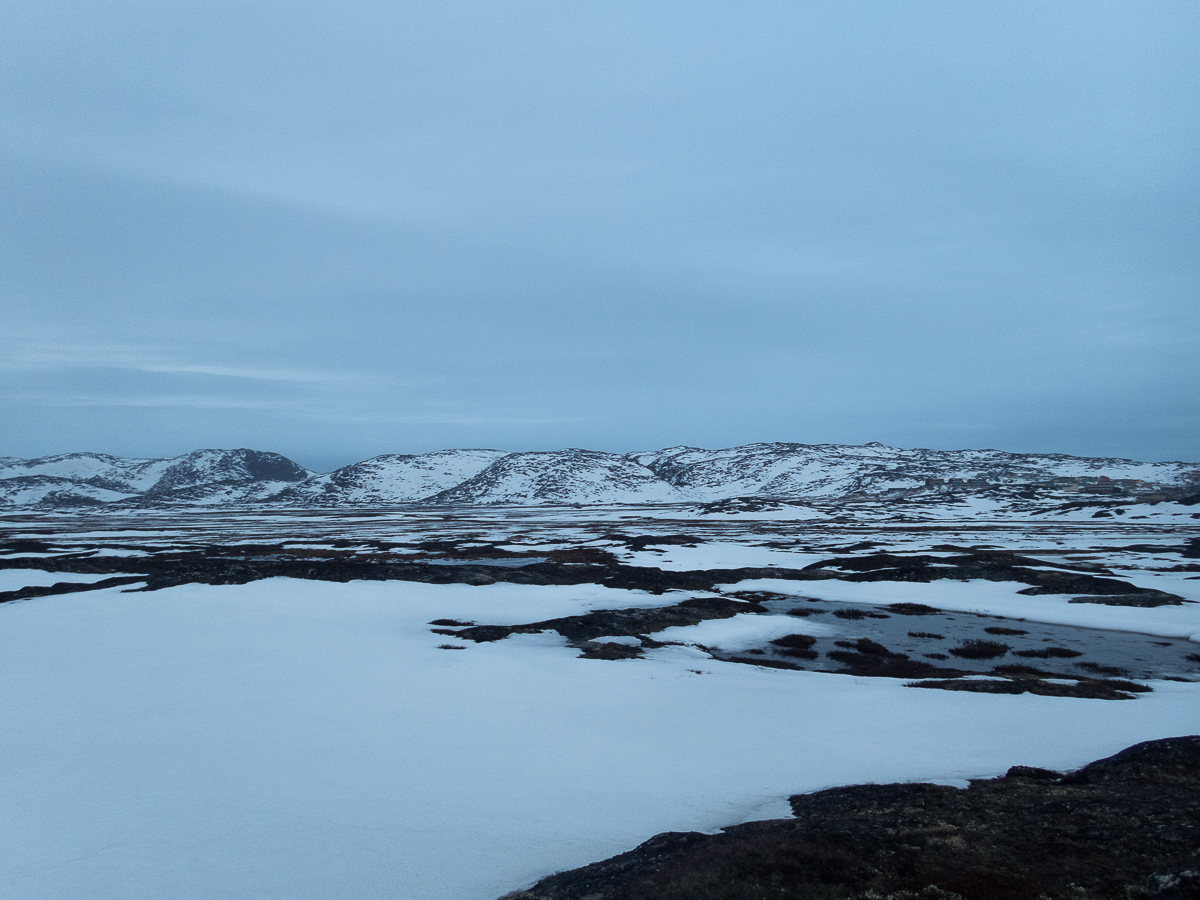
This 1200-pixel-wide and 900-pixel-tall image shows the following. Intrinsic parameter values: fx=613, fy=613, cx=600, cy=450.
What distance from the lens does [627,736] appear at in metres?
14.1

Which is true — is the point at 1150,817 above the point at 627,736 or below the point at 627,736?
above

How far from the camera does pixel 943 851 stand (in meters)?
7.69

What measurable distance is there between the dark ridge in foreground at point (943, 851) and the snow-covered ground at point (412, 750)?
125cm

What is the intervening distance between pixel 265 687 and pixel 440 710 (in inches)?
217

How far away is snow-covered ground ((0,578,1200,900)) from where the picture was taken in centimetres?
904

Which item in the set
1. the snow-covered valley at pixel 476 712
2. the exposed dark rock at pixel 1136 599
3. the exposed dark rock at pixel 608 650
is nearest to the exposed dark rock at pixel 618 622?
the snow-covered valley at pixel 476 712

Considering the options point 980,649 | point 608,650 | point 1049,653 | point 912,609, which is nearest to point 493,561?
point 608,650

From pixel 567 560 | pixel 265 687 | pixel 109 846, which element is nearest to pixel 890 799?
pixel 109 846

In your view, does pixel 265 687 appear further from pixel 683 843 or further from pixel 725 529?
pixel 725 529

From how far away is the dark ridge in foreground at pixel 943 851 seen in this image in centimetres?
680

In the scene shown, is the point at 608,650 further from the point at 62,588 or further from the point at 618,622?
the point at 62,588

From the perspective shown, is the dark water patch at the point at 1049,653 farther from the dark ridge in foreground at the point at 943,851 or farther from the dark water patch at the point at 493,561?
the dark water patch at the point at 493,561

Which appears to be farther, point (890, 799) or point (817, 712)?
point (817, 712)

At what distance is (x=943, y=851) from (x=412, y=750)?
997 centimetres
